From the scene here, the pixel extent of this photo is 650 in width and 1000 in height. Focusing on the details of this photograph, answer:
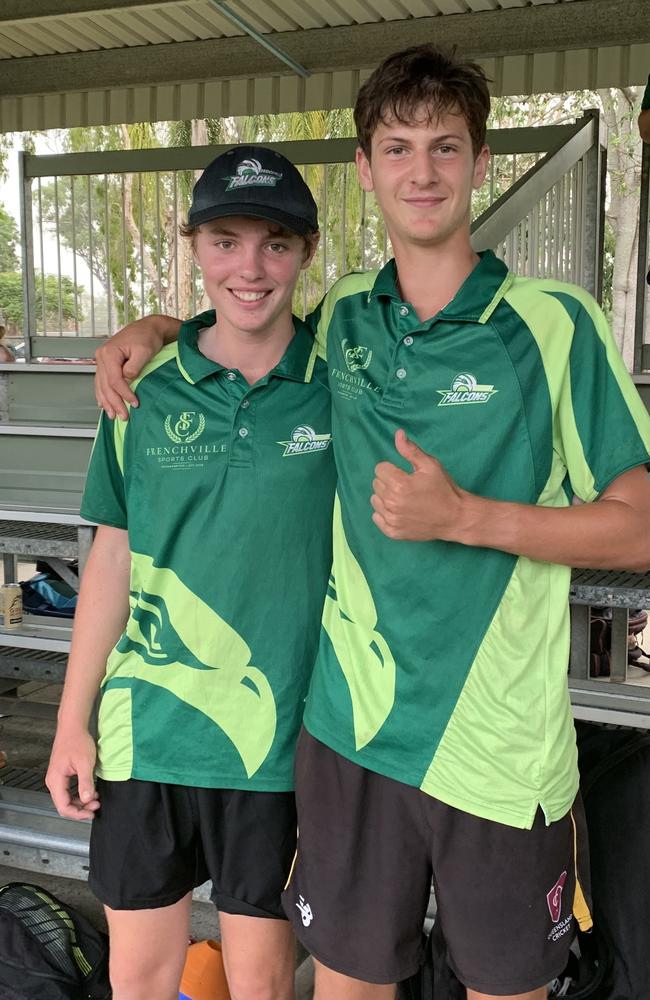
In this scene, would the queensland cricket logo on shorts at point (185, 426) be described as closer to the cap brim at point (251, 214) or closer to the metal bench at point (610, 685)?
Answer: the cap brim at point (251, 214)

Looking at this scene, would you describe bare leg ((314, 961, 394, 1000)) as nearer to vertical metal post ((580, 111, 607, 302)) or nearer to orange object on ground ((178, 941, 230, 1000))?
orange object on ground ((178, 941, 230, 1000))

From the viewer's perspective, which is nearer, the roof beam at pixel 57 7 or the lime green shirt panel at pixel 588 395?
the lime green shirt panel at pixel 588 395

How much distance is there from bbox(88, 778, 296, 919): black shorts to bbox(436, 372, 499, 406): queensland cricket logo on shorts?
850 millimetres

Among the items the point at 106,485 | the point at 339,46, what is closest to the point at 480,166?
the point at 106,485

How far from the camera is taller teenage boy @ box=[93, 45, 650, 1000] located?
1542 mm

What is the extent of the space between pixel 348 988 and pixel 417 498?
933mm

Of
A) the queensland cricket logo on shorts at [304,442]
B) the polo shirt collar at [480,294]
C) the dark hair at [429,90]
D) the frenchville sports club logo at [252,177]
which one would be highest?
the dark hair at [429,90]

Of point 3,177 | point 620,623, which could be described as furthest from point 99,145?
point 620,623

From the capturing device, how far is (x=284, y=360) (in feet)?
6.06

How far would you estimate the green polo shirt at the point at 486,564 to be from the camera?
1.56 m

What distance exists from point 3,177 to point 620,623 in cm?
2792

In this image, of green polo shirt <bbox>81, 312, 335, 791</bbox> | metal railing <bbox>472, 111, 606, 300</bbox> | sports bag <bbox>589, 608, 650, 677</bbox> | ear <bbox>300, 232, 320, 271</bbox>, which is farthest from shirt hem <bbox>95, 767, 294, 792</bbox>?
sports bag <bbox>589, 608, 650, 677</bbox>

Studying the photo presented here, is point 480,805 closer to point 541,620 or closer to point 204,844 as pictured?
point 541,620

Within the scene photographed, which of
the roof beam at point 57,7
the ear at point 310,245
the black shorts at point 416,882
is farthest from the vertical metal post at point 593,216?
the roof beam at point 57,7
